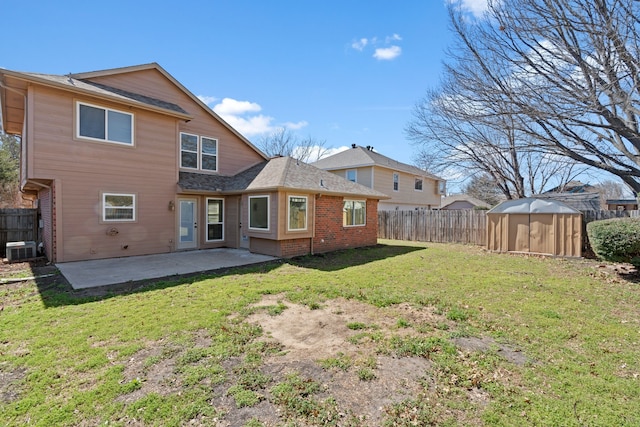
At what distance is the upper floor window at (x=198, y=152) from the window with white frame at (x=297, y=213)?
472 cm

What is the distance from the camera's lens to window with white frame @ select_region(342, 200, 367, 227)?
517 inches

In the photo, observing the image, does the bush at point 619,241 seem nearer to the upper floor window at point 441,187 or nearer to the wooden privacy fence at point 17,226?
the wooden privacy fence at point 17,226

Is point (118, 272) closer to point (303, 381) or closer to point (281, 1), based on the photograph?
point (303, 381)

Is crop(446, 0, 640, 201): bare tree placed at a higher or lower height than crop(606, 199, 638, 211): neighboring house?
higher

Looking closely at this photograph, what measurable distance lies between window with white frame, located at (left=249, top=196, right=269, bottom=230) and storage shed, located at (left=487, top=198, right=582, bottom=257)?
9466 millimetres

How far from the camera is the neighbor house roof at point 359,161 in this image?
22.4 m

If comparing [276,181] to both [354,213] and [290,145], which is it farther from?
[290,145]

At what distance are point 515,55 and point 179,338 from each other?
11203 millimetres

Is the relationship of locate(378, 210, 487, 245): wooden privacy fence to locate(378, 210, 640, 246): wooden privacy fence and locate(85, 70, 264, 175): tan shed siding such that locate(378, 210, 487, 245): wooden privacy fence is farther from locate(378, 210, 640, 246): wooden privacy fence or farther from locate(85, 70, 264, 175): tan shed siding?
locate(85, 70, 264, 175): tan shed siding

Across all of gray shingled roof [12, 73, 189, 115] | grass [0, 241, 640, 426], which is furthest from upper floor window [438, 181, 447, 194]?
gray shingled roof [12, 73, 189, 115]

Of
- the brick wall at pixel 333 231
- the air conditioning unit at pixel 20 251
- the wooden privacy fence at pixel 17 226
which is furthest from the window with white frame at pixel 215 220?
the wooden privacy fence at pixel 17 226

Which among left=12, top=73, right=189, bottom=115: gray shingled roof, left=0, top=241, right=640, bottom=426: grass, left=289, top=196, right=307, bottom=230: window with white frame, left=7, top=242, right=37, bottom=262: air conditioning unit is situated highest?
left=12, top=73, right=189, bottom=115: gray shingled roof

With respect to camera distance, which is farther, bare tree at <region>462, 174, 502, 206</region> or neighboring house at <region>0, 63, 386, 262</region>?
bare tree at <region>462, 174, 502, 206</region>

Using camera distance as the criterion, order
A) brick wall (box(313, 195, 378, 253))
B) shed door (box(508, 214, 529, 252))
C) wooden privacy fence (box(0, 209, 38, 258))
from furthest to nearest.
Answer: shed door (box(508, 214, 529, 252)) < brick wall (box(313, 195, 378, 253)) < wooden privacy fence (box(0, 209, 38, 258))
